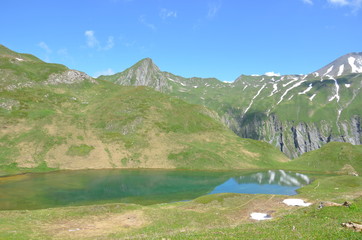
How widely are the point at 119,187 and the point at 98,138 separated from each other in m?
74.5

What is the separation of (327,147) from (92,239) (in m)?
183

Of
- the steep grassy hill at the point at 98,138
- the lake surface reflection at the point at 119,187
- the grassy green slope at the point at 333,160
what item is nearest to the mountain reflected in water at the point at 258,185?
the lake surface reflection at the point at 119,187

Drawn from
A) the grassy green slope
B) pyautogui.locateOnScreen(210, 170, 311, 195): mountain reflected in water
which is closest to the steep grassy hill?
the grassy green slope

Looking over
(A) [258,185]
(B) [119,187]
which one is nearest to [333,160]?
(A) [258,185]

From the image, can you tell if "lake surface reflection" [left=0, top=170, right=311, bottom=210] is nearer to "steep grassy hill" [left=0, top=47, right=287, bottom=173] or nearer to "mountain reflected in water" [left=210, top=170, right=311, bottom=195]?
"mountain reflected in water" [left=210, top=170, right=311, bottom=195]

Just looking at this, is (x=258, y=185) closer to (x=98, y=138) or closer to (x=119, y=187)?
(x=119, y=187)

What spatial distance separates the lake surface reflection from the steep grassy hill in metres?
19.6

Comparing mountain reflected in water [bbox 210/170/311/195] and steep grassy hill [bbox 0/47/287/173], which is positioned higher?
steep grassy hill [bbox 0/47/287/173]

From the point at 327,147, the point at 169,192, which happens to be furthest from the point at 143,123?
the point at 327,147

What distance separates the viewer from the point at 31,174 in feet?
369

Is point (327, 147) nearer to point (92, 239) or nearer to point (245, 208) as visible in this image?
point (245, 208)

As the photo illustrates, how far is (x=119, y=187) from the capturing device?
93.2m

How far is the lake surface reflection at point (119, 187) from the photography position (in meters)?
71.4

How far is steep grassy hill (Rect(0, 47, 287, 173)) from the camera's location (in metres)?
134
